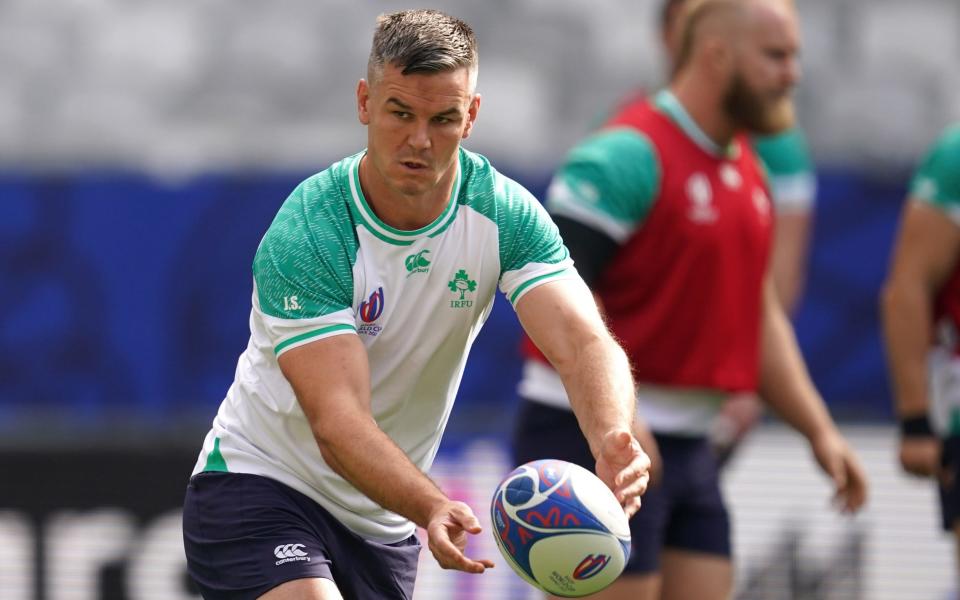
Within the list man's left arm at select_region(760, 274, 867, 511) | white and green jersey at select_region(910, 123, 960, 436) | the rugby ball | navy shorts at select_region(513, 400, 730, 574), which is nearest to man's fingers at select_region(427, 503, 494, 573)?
the rugby ball

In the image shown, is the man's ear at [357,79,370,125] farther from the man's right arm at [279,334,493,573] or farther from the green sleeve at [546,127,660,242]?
the green sleeve at [546,127,660,242]

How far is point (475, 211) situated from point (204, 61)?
7196 mm

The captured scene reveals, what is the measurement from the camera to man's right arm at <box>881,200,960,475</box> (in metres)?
5.55

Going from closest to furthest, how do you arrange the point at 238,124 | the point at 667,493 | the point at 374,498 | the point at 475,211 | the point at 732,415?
the point at 374,498, the point at 475,211, the point at 667,493, the point at 732,415, the point at 238,124

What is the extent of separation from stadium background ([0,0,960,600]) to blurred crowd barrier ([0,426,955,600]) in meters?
0.01

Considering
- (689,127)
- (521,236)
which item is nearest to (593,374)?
(521,236)

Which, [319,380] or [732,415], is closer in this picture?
[319,380]

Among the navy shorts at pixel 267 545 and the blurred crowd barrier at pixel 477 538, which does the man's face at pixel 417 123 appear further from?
the blurred crowd barrier at pixel 477 538

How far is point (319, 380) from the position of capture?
354cm

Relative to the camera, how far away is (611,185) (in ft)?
16.3

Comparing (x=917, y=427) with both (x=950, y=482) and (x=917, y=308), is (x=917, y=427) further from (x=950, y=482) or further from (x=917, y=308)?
(x=917, y=308)

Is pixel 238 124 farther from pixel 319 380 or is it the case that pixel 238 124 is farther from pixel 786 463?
pixel 319 380

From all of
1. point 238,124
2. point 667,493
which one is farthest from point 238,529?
point 238,124

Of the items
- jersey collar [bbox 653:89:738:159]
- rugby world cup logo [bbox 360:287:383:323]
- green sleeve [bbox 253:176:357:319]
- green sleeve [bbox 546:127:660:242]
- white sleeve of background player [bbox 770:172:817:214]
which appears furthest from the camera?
white sleeve of background player [bbox 770:172:817:214]
